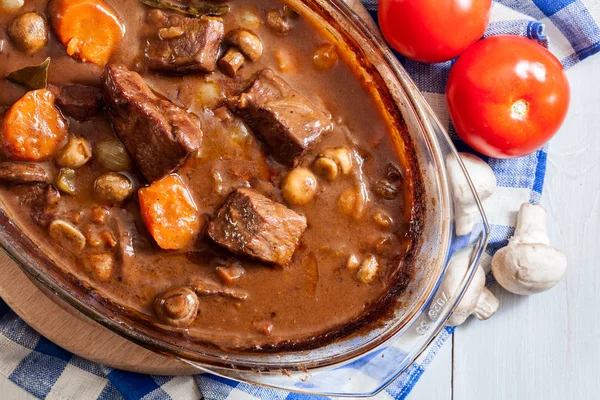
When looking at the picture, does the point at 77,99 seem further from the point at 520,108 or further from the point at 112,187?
the point at 520,108

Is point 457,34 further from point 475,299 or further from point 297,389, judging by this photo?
point 297,389

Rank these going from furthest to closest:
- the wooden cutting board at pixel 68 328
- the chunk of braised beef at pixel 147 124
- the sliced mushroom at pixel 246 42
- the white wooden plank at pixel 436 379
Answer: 1. the white wooden plank at pixel 436 379
2. the wooden cutting board at pixel 68 328
3. the sliced mushroom at pixel 246 42
4. the chunk of braised beef at pixel 147 124

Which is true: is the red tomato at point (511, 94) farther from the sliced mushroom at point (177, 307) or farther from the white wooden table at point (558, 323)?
the sliced mushroom at point (177, 307)

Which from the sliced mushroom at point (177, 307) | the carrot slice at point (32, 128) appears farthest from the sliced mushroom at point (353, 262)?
the carrot slice at point (32, 128)

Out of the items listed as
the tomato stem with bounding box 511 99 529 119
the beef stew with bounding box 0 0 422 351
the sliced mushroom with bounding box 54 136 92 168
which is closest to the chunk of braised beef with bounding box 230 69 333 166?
the beef stew with bounding box 0 0 422 351

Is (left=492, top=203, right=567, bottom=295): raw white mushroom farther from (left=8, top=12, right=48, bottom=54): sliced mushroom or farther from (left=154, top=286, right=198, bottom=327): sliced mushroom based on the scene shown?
(left=8, top=12, right=48, bottom=54): sliced mushroom

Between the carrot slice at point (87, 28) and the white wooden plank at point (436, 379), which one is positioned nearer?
the carrot slice at point (87, 28)
